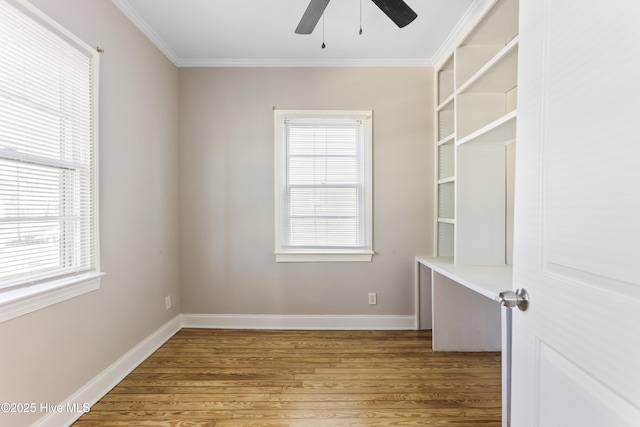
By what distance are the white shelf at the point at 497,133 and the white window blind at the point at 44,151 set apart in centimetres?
250

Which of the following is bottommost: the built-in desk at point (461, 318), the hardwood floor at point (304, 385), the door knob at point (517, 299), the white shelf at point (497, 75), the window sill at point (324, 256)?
the hardwood floor at point (304, 385)

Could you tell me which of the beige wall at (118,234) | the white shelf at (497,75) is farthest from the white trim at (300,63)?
the white shelf at (497,75)

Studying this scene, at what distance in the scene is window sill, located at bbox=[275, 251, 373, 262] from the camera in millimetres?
2994

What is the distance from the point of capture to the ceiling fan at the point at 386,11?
5.63 feet

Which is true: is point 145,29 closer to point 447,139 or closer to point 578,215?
point 447,139

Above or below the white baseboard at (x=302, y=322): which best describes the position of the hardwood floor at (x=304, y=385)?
below

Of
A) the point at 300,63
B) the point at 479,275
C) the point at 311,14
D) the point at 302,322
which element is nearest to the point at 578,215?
the point at 479,275

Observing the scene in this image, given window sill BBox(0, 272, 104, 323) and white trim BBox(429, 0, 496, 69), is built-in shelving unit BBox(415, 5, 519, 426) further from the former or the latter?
window sill BBox(0, 272, 104, 323)

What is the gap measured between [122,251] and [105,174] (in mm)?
551

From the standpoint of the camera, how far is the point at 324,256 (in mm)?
3006

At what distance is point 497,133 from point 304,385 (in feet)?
7.16

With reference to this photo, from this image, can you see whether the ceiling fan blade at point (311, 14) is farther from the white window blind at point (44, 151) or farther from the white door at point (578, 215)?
the white window blind at point (44, 151)

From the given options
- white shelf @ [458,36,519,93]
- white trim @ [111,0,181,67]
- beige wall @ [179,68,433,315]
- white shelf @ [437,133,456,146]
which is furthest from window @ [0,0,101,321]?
white shelf @ [437,133,456,146]

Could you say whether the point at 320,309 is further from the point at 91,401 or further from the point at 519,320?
the point at 519,320
